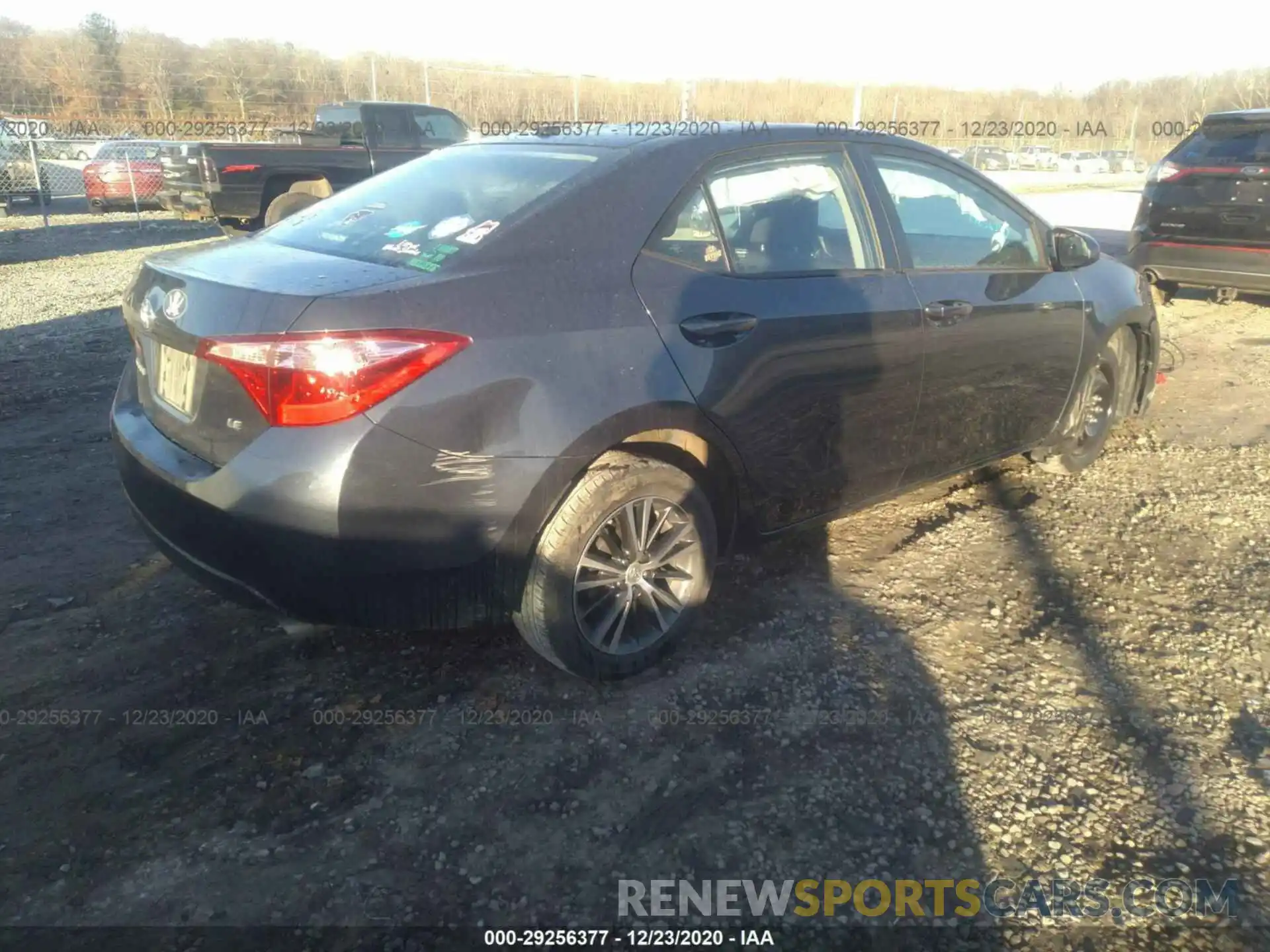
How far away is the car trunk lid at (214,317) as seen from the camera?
8.06ft

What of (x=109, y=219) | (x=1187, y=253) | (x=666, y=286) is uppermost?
(x=666, y=286)

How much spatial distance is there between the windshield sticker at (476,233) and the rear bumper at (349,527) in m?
0.68

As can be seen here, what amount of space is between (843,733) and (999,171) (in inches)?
1389

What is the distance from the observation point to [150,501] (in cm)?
275

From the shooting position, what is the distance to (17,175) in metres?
17.7

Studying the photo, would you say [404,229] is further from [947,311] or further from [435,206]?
[947,311]

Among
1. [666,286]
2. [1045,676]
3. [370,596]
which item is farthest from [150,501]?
[1045,676]

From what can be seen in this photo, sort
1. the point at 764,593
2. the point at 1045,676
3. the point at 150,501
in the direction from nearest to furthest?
the point at 150,501, the point at 1045,676, the point at 764,593

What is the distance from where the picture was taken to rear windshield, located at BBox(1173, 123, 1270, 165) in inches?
315

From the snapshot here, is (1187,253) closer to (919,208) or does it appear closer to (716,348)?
(919,208)

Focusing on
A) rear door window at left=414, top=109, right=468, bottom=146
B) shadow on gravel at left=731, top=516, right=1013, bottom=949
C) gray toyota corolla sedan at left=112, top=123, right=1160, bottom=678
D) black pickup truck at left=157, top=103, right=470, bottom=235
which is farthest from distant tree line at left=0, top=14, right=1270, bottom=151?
shadow on gravel at left=731, top=516, right=1013, bottom=949

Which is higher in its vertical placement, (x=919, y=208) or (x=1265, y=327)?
(x=919, y=208)

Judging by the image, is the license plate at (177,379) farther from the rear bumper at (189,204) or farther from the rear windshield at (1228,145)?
the rear bumper at (189,204)

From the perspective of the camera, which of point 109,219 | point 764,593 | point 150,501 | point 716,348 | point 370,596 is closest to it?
point 370,596
